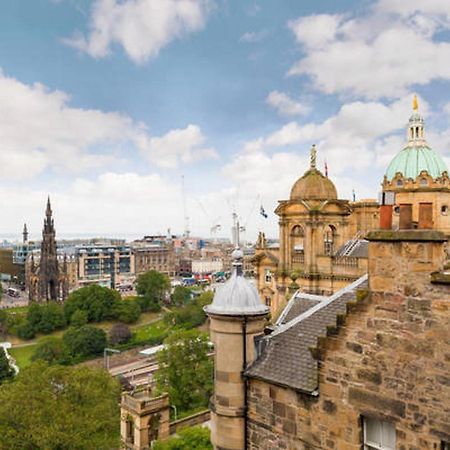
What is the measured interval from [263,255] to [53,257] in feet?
266

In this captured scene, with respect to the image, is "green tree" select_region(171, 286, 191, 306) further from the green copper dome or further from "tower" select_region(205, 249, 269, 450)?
"tower" select_region(205, 249, 269, 450)

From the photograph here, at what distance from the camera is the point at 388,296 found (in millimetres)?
6484

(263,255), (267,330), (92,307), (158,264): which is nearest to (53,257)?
(92,307)

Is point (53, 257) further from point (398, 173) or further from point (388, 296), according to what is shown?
point (388, 296)

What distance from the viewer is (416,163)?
3791 centimetres

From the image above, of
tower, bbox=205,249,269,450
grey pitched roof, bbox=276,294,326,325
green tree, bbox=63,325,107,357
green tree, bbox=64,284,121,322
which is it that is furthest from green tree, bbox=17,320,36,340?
tower, bbox=205,249,269,450

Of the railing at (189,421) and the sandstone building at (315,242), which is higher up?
the sandstone building at (315,242)

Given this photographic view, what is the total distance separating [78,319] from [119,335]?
32.9 ft

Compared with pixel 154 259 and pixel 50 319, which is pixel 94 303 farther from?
pixel 154 259

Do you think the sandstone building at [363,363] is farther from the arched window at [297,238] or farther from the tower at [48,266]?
the tower at [48,266]

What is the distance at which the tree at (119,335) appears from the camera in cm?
7034

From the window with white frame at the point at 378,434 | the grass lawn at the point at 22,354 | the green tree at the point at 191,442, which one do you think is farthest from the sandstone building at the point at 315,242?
the grass lawn at the point at 22,354

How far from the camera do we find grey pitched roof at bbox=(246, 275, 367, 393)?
7426mm

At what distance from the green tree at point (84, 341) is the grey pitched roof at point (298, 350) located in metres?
58.5
